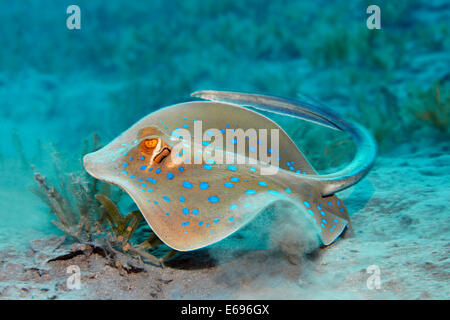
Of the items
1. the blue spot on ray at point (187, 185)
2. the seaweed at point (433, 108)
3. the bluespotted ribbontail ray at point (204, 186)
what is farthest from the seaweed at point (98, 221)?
the seaweed at point (433, 108)

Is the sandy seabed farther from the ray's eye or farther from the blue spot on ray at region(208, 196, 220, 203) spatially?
the ray's eye

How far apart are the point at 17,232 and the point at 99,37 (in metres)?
13.3

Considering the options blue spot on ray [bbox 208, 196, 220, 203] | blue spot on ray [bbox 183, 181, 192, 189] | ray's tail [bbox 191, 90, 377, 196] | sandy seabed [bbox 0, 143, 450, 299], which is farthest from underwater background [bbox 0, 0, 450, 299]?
ray's tail [bbox 191, 90, 377, 196]

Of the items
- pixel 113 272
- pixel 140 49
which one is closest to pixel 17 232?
pixel 113 272

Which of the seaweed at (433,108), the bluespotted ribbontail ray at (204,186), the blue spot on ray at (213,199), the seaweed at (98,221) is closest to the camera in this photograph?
the bluespotted ribbontail ray at (204,186)

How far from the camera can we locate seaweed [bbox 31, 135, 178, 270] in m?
2.56

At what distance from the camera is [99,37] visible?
14406 millimetres

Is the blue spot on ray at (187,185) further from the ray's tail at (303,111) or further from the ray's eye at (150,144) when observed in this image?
the ray's tail at (303,111)

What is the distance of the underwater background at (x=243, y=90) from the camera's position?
7.63 feet

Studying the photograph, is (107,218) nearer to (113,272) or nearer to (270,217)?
(113,272)

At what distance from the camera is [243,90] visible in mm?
9430

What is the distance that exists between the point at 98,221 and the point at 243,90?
7142 millimetres

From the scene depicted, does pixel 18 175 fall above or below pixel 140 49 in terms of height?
below

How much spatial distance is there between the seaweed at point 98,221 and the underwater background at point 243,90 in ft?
0.16
